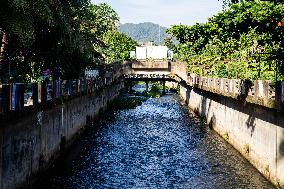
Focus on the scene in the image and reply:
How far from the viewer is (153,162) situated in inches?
1091

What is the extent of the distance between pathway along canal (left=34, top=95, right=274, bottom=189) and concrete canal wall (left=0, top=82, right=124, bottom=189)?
1157 millimetres

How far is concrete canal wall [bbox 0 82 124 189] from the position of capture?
16.6 meters

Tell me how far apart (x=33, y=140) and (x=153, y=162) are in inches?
377

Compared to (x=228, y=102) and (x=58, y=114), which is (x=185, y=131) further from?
(x=58, y=114)

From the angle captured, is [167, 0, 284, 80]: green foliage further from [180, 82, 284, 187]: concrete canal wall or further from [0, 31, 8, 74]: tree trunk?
[0, 31, 8, 74]: tree trunk

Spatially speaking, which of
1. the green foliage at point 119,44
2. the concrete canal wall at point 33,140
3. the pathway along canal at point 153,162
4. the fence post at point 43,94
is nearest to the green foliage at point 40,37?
the fence post at point 43,94

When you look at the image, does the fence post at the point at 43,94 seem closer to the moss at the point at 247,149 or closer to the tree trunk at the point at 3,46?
the tree trunk at the point at 3,46

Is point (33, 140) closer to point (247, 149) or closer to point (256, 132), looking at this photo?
point (256, 132)

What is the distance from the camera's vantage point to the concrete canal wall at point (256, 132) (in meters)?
20.3

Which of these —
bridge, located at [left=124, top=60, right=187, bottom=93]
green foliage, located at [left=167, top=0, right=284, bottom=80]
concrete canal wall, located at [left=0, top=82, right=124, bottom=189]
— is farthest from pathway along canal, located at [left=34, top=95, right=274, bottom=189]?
bridge, located at [left=124, top=60, right=187, bottom=93]

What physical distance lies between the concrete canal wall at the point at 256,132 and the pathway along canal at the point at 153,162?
692 millimetres

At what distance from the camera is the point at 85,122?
4059cm

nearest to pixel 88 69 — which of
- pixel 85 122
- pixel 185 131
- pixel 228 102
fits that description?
pixel 85 122

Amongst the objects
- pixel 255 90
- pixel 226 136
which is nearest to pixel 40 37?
pixel 255 90
